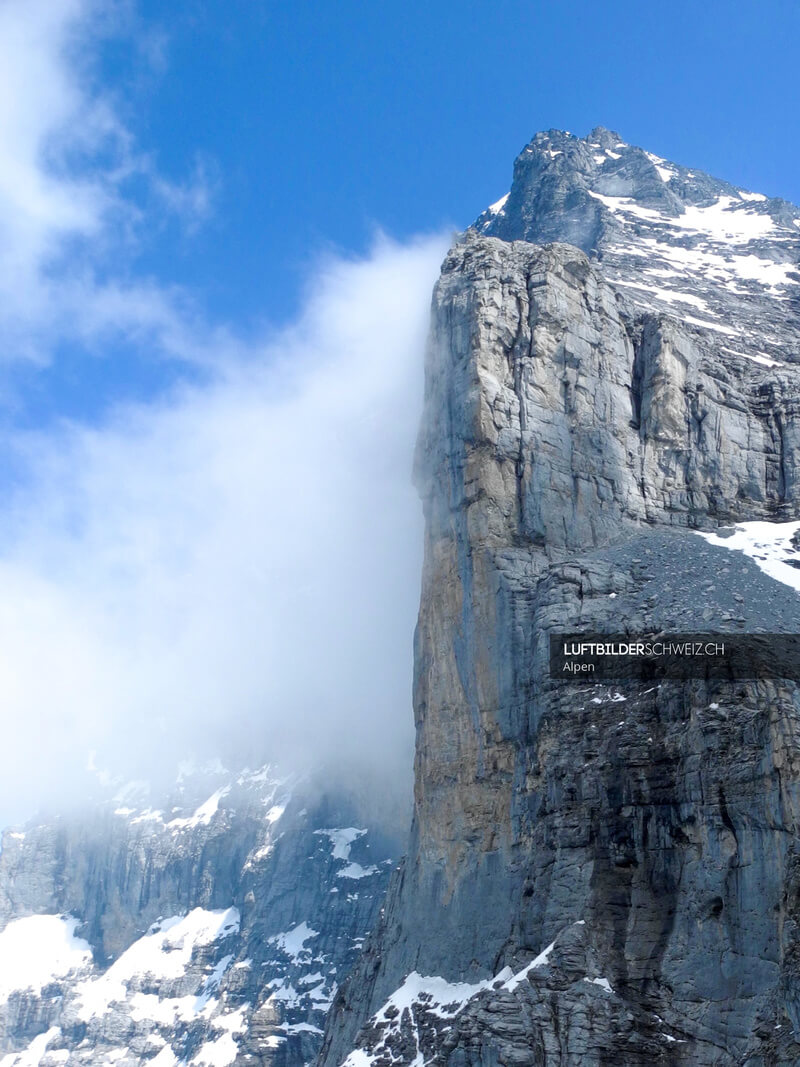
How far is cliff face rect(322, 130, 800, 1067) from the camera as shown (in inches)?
1925

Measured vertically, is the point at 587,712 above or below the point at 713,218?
below

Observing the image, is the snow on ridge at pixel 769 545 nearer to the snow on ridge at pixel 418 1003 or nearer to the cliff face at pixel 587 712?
the cliff face at pixel 587 712

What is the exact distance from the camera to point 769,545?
225 feet

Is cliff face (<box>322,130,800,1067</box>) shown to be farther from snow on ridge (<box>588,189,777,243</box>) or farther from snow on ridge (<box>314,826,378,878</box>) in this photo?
snow on ridge (<box>314,826,378,878</box>)

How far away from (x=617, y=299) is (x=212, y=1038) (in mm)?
131850

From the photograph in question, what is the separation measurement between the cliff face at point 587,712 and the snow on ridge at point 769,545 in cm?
23

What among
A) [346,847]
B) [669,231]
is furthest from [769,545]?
[346,847]

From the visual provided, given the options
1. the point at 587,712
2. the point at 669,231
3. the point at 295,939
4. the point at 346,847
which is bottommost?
the point at 295,939

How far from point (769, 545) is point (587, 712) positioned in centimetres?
1674

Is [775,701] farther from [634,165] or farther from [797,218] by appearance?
[634,165]

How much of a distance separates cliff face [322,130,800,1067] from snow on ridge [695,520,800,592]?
9.2 inches

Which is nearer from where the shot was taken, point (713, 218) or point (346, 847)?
point (713, 218)

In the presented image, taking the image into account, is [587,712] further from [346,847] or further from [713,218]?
[346,847]

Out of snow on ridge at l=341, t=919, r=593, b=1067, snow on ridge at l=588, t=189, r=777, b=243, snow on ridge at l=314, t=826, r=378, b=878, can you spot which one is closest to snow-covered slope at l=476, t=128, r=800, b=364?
snow on ridge at l=588, t=189, r=777, b=243
